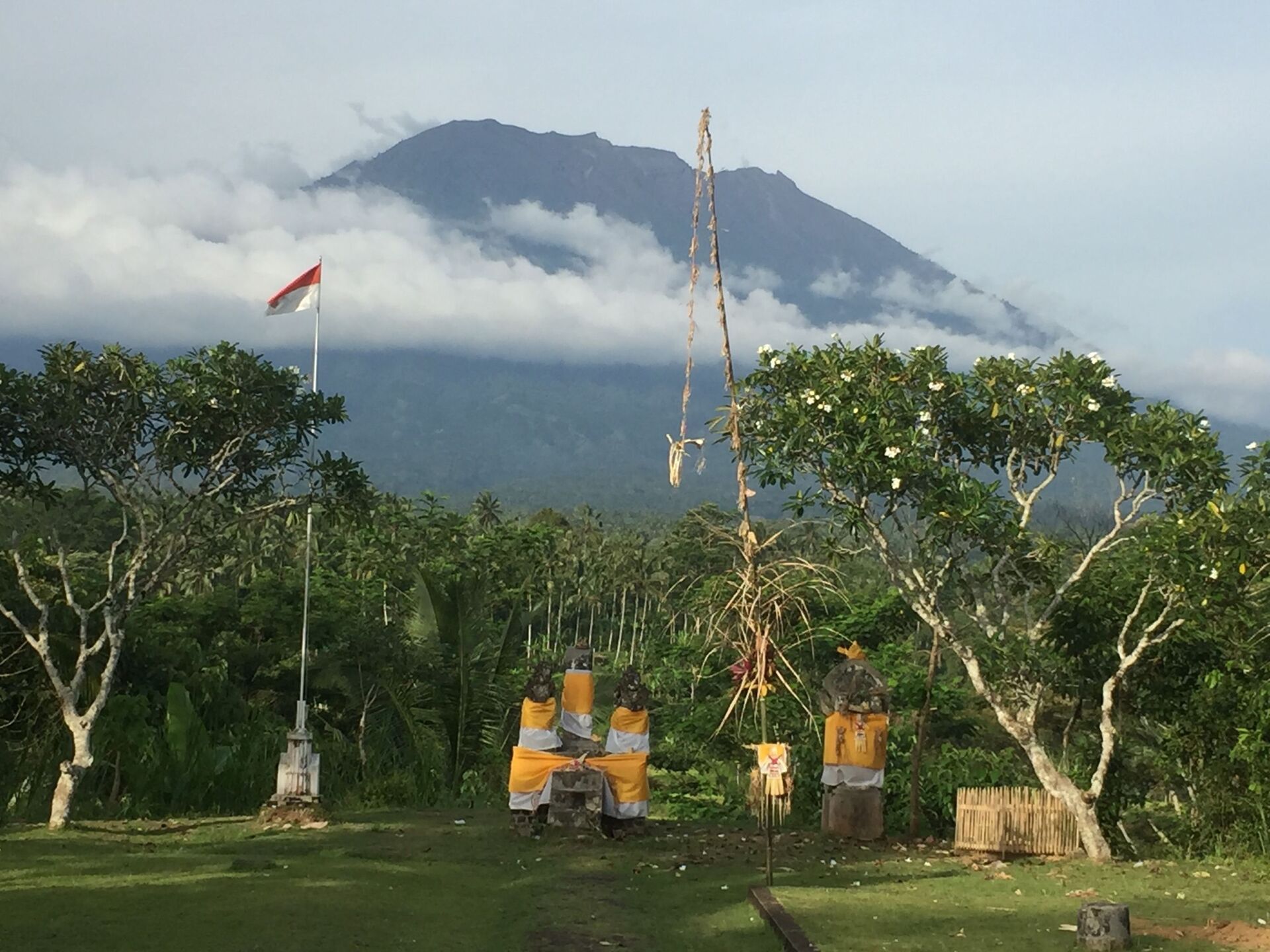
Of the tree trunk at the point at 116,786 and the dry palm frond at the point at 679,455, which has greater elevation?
the dry palm frond at the point at 679,455

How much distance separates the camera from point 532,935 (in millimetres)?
8195

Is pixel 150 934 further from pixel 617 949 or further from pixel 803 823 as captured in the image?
pixel 803 823

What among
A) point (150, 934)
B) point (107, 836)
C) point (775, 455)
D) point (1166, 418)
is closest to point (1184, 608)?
point (1166, 418)

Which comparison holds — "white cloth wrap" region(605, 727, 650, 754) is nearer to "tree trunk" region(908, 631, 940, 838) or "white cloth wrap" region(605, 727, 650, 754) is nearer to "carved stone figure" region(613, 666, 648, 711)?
"carved stone figure" region(613, 666, 648, 711)

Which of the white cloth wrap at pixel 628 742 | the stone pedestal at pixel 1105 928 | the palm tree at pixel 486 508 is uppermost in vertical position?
the palm tree at pixel 486 508

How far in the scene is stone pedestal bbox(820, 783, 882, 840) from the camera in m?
13.1

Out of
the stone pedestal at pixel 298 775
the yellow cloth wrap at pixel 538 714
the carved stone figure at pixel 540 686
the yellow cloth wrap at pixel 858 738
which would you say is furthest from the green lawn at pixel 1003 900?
the stone pedestal at pixel 298 775

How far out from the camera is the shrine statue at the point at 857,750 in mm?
13102

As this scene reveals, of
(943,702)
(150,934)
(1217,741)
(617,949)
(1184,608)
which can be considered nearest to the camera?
(150,934)

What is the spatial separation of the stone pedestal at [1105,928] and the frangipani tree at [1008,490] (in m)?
4.49

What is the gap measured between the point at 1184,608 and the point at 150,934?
913 cm

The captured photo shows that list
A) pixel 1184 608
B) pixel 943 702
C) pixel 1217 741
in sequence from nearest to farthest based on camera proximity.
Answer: pixel 1184 608 → pixel 1217 741 → pixel 943 702

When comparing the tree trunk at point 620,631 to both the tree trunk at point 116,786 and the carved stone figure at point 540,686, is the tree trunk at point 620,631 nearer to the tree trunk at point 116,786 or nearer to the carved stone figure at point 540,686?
the tree trunk at point 116,786

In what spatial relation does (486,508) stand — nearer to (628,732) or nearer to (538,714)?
(538,714)
